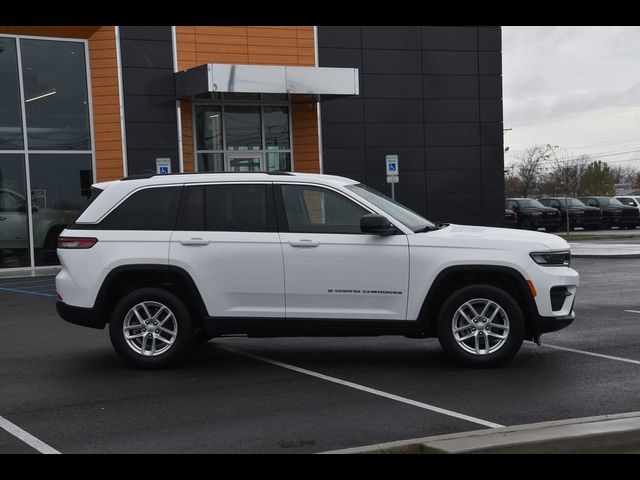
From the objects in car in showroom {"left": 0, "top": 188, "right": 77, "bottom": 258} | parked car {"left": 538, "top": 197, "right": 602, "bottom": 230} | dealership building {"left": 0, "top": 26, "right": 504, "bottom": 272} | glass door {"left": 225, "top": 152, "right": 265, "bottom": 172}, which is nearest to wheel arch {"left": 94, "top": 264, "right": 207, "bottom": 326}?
Answer: dealership building {"left": 0, "top": 26, "right": 504, "bottom": 272}

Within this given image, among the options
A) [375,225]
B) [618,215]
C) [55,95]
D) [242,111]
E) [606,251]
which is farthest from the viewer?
[618,215]

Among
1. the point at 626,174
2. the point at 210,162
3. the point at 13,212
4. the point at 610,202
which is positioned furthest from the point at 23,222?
the point at 626,174

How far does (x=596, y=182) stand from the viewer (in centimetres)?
6812

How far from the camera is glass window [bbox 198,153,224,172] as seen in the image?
24531mm

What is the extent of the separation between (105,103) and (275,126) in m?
5.16

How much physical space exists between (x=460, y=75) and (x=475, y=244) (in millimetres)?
19572

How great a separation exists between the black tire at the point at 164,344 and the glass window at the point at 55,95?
1417 cm

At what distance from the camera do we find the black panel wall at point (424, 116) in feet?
84.2

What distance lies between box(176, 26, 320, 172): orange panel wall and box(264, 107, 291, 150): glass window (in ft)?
0.87

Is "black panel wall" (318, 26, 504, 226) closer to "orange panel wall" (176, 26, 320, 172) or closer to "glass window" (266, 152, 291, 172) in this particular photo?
"orange panel wall" (176, 26, 320, 172)

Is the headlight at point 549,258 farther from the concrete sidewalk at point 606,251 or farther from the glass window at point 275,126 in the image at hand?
the glass window at point 275,126

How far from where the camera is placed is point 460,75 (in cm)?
2688

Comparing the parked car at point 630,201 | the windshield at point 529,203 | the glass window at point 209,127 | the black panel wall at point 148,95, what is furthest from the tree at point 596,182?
the black panel wall at point 148,95

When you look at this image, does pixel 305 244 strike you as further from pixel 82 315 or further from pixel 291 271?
pixel 82 315
